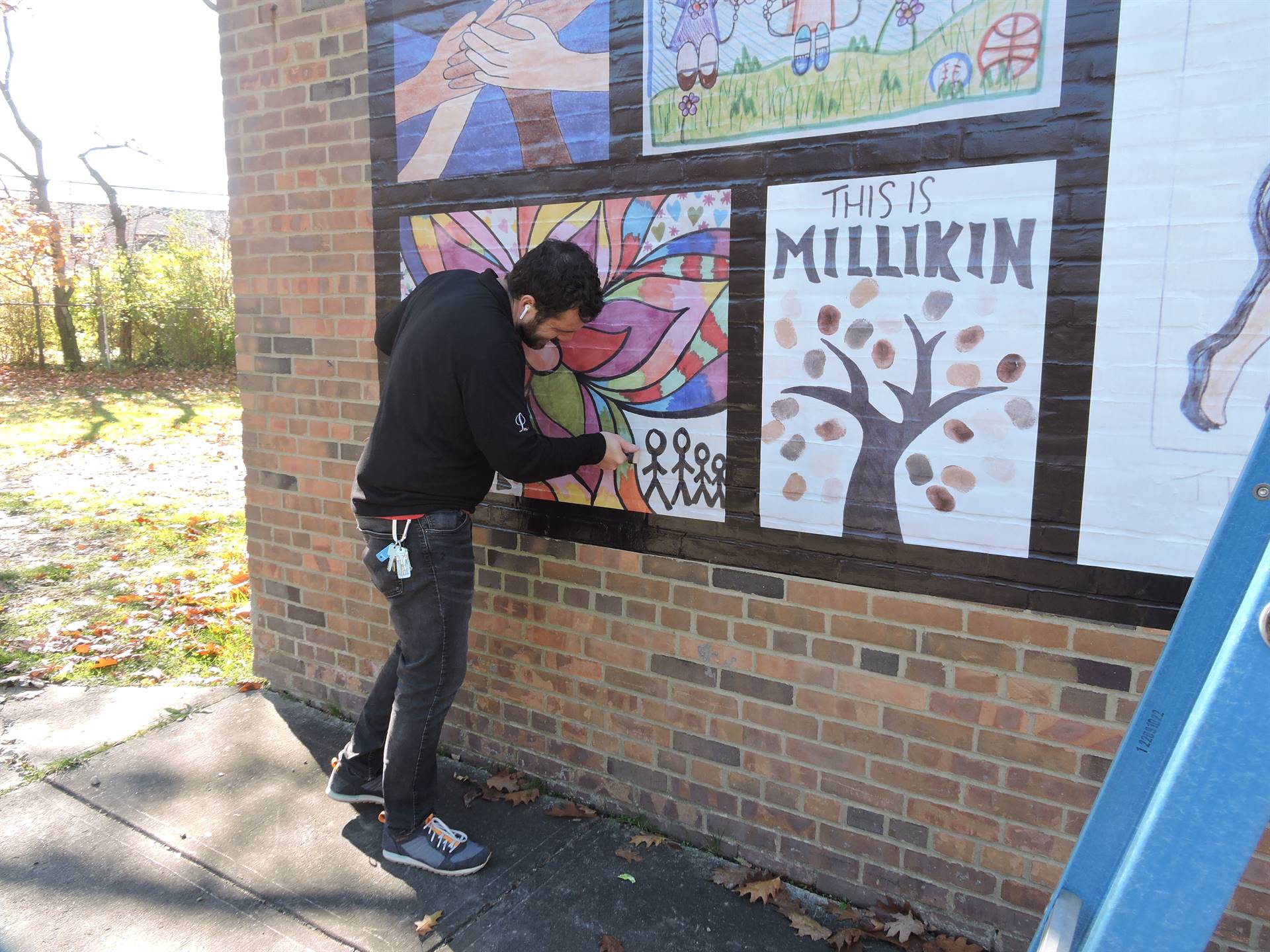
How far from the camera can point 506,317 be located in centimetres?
279

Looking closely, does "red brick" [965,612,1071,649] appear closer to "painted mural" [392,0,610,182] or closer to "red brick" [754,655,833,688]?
"red brick" [754,655,833,688]

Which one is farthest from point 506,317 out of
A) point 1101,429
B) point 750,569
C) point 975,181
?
point 1101,429

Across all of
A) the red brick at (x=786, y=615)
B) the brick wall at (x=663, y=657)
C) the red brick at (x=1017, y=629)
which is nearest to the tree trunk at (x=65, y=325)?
the brick wall at (x=663, y=657)

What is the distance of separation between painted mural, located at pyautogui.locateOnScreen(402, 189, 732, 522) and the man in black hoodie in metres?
0.15

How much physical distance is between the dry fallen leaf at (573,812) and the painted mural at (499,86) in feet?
7.82

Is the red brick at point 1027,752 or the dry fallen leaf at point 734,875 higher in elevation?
the red brick at point 1027,752

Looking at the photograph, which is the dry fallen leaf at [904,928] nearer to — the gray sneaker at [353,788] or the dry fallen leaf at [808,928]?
the dry fallen leaf at [808,928]

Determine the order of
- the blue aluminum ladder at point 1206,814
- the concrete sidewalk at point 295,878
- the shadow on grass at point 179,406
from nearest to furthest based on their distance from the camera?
the blue aluminum ladder at point 1206,814, the concrete sidewalk at point 295,878, the shadow on grass at point 179,406

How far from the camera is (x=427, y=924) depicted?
8.75 feet

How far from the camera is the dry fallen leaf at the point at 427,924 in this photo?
8.68 ft

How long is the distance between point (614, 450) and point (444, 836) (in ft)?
4.74

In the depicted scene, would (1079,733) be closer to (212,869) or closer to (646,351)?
(646,351)

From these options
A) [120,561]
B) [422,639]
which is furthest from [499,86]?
[120,561]

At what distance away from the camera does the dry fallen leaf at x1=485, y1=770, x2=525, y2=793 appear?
11.3 ft
